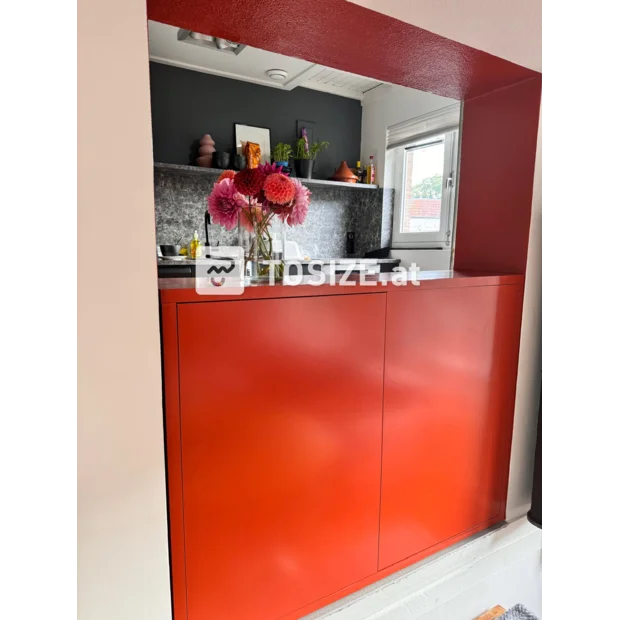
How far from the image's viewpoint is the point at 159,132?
141 inches

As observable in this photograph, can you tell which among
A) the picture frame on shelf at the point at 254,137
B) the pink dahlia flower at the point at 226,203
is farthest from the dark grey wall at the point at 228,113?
the pink dahlia flower at the point at 226,203

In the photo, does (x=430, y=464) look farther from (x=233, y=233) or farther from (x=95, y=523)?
(x=233, y=233)

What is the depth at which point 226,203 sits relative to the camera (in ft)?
4.15

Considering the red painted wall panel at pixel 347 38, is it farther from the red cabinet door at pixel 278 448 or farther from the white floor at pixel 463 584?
the white floor at pixel 463 584

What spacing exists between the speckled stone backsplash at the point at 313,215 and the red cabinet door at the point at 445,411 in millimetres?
2653

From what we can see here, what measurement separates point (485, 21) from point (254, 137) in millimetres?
2874

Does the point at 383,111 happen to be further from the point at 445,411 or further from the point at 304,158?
the point at 445,411

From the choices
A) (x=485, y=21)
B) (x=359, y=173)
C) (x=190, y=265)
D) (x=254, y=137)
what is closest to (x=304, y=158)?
(x=254, y=137)

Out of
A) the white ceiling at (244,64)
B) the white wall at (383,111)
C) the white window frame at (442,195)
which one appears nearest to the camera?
the white ceiling at (244,64)

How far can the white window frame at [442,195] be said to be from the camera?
11.7ft

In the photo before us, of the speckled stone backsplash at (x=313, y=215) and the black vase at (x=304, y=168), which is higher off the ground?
the black vase at (x=304, y=168)

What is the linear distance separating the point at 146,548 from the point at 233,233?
10.1 ft

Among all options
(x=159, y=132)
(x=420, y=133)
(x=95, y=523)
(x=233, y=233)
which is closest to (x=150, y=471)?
(x=95, y=523)
